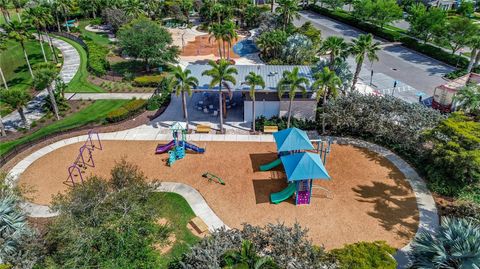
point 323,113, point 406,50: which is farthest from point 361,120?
point 406,50

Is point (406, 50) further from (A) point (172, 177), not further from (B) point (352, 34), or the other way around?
(A) point (172, 177)

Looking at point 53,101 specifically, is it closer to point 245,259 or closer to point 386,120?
point 245,259

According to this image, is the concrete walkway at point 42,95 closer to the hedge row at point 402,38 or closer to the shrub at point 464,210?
the shrub at point 464,210

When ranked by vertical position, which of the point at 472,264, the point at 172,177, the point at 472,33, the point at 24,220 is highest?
the point at 472,33

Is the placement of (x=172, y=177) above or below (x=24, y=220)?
below

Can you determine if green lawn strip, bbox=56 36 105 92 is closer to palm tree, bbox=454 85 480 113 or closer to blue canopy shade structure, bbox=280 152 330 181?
blue canopy shade structure, bbox=280 152 330 181

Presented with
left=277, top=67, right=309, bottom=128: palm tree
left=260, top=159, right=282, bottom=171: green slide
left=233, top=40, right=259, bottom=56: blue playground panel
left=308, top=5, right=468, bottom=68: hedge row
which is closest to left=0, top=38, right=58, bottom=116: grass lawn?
left=233, top=40, right=259, bottom=56: blue playground panel
